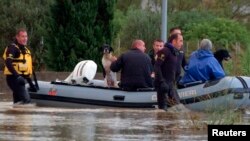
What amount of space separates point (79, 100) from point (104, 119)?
15.7 ft

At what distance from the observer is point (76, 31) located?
30141 millimetres

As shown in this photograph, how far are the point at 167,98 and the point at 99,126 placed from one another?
178 inches

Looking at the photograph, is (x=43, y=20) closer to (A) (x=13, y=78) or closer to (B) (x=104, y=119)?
(A) (x=13, y=78)

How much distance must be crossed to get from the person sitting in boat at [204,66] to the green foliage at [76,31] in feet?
35.7

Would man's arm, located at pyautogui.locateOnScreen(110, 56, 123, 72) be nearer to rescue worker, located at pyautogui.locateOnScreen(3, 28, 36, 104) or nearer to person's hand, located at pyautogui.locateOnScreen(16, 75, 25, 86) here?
rescue worker, located at pyautogui.locateOnScreen(3, 28, 36, 104)

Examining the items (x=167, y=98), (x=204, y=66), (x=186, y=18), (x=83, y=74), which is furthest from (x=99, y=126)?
(x=186, y=18)

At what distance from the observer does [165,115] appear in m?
16.2

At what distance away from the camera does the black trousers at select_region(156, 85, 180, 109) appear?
1792cm

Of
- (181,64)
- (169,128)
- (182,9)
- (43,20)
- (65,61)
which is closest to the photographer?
(169,128)

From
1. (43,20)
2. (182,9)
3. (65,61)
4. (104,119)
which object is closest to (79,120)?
(104,119)

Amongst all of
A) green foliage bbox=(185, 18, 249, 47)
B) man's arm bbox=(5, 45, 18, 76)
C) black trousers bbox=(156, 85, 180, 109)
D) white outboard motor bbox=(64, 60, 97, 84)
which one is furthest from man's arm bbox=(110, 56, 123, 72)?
green foliage bbox=(185, 18, 249, 47)

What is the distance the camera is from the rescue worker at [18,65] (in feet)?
62.5

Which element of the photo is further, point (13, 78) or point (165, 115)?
point (13, 78)

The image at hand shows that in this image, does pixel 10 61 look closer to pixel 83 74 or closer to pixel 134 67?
pixel 83 74
